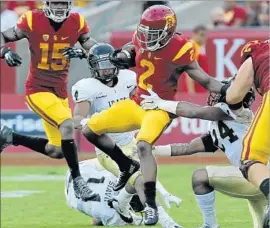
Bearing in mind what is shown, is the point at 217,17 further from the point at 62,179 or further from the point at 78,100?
the point at 78,100

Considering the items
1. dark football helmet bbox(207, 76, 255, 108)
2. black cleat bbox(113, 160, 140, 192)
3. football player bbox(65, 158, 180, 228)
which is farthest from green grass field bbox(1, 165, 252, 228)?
dark football helmet bbox(207, 76, 255, 108)

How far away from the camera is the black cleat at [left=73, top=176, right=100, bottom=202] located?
32.4 feet

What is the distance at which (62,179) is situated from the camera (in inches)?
572

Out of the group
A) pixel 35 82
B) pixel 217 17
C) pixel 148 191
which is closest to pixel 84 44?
pixel 35 82

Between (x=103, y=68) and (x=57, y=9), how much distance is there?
0.88 meters

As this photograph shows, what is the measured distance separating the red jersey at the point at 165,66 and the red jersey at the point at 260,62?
1582 millimetres

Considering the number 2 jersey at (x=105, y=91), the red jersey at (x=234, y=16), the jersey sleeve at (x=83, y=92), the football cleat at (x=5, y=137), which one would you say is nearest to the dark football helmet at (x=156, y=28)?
the number 2 jersey at (x=105, y=91)

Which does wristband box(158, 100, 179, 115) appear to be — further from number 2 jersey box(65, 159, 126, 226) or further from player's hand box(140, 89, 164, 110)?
number 2 jersey box(65, 159, 126, 226)

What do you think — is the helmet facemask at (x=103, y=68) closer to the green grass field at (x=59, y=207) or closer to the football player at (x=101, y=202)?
the football player at (x=101, y=202)

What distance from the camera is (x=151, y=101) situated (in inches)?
355

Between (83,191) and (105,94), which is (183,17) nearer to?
(105,94)

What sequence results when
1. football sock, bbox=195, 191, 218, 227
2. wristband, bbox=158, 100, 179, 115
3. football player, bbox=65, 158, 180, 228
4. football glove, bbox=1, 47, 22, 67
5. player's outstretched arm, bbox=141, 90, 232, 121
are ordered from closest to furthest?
player's outstretched arm, bbox=141, 90, 232, 121
football sock, bbox=195, 191, 218, 227
wristband, bbox=158, 100, 179, 115
football player, bbox=65, 158, 180, 228
football glove, bbox=1, 47, 22, 67

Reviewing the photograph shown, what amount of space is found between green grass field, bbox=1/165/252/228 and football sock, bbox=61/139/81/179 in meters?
0.49

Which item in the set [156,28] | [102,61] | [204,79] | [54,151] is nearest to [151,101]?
[204,79]
